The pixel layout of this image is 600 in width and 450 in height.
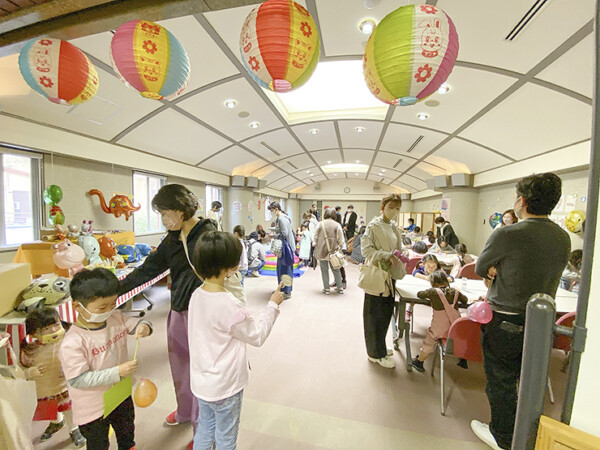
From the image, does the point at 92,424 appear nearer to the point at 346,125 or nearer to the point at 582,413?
the point at 582,413

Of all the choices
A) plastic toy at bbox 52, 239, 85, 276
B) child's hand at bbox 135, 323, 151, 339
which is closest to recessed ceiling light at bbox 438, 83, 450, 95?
child's hand at bbox 135, 323, 151, 339

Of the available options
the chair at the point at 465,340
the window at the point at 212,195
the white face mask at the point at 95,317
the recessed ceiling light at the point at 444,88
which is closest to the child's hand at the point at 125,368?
the white face mask at the point at 95,317

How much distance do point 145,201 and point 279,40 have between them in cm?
581

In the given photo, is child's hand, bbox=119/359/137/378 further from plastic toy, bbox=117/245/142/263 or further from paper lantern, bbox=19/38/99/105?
plastic toy, bbox=117/245/142/263

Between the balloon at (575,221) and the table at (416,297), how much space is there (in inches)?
59.5

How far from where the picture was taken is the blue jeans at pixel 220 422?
1.24 meters

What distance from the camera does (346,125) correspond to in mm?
5551

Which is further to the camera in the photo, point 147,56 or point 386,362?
point 386,362

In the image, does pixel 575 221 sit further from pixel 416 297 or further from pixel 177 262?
pixel 177 262

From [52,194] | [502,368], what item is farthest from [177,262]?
[52,194]

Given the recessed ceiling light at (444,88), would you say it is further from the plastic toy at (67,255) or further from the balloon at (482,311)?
the plastic toy at (67,255)

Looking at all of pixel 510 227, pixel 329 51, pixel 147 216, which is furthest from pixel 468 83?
pixel 147 216

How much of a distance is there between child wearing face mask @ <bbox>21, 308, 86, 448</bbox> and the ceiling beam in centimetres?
215

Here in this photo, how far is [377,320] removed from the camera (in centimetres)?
264
